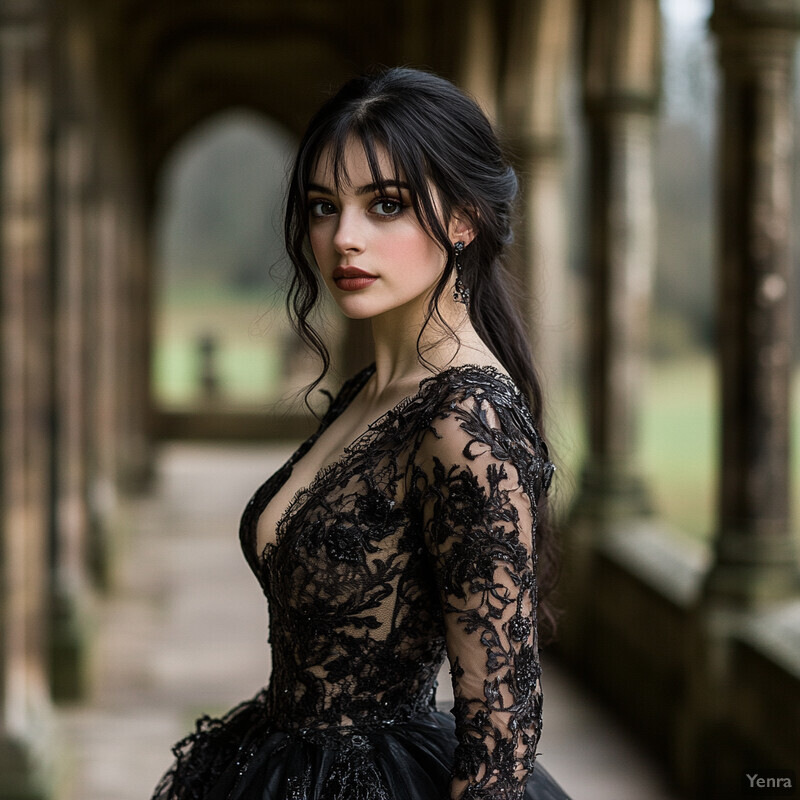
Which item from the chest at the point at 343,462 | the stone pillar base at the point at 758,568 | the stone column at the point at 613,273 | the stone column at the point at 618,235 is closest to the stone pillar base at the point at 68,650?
the stone column at the point at 613,273

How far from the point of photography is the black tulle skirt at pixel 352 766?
1.68m

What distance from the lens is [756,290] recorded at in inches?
188

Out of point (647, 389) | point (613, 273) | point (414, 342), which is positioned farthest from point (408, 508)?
point (647, 389)

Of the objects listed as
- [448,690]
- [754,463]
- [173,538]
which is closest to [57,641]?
[448,690]

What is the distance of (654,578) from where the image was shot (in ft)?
20.0

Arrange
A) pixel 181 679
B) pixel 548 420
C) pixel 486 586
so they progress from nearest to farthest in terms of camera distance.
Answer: pixel 486 586 < pixel 548 420 < pixel 181 679

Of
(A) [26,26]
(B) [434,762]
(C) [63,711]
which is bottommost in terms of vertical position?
(C) [63,711]

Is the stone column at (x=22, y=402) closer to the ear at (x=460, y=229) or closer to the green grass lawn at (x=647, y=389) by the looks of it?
the green grass lawn at (x=647, y=389)

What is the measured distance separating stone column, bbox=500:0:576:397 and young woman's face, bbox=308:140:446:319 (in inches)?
244

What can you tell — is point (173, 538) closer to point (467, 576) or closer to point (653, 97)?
point (653, 97)

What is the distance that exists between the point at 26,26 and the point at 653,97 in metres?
3.44

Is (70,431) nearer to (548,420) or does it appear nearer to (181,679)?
(181,679)

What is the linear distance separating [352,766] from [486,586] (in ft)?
1.17

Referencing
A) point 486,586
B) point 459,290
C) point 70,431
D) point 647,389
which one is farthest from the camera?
point 647,389
